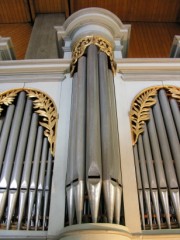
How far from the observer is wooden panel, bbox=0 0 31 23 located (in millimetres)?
6473

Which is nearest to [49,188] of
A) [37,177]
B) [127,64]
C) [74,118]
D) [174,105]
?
[37,177]

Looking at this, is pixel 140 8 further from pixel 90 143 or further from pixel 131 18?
pixel 90 143

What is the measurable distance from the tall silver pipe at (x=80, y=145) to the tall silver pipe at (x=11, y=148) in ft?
1.85

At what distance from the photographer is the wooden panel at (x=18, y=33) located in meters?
6.41

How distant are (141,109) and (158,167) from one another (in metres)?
0.68

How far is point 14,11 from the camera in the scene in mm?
6605

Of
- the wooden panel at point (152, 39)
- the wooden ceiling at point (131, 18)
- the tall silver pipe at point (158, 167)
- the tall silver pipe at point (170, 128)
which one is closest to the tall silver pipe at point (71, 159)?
the tall silver pipe at point (158, 167)

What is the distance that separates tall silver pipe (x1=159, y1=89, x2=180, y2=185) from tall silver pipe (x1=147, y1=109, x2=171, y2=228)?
11 cm

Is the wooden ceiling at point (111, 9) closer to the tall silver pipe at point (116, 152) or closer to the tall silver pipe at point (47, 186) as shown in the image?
the tall silver pipe at point (116, 152)

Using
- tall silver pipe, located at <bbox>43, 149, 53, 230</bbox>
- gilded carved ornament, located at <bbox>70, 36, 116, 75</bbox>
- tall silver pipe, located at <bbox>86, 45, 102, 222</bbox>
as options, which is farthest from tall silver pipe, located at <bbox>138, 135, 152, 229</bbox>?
gilded carved ornament, located at <bbox>70, 36, 116, 75</bbox>

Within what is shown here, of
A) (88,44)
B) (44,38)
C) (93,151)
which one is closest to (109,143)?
(93,151)

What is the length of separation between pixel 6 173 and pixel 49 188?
356 millimetres

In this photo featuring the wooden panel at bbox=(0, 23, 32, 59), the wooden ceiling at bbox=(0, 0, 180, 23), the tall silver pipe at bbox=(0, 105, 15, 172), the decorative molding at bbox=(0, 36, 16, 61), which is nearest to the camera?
the tall silver pipe at bbox=(0, 105, 15, 172)

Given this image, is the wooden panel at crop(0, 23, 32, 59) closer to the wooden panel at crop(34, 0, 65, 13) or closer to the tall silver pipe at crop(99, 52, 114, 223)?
the wooden panel at crop(34, 0, 65, 13)
